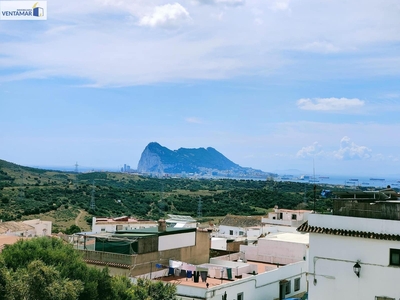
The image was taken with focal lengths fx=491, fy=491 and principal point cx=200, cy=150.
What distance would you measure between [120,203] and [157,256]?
71.7 meters

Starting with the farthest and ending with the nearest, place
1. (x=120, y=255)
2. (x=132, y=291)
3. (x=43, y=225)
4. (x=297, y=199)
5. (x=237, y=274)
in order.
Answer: (x=297, y=199) < (x=43, y=225) < (x=237, y=274) < (x=120, y=255) < (x=132, y=291)

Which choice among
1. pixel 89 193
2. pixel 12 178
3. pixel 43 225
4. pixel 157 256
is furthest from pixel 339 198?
pixel 12 178

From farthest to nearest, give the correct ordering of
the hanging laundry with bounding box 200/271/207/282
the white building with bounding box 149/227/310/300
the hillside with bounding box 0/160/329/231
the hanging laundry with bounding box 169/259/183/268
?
the hillside with bounding box 0/160/329/231 → the hanging laundry with bounding box 169/259/183/268 → the hanging laundry with bounding box 200/271/207/282 → the white building with bounding box 149/227/310/300

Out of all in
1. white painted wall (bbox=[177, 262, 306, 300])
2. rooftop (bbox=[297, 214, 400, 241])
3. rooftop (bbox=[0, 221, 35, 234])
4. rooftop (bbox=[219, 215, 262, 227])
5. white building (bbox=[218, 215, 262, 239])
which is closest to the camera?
rooftop (bbox=[297, 214, 400, 241])

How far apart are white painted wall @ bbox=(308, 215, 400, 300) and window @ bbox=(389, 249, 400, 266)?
5.8 inches

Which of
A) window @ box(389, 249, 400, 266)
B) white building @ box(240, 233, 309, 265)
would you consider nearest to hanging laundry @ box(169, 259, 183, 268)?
white building @ box(240, 233, 309, 265)

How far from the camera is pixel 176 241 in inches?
1119

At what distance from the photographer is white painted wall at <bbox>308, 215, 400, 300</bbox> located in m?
17.3

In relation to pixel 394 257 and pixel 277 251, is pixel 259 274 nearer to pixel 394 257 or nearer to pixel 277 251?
pixel 277 251

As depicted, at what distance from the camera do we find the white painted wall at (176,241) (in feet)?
89.6

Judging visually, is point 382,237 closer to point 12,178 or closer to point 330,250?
point 330,250

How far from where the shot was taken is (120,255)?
25.5 meters

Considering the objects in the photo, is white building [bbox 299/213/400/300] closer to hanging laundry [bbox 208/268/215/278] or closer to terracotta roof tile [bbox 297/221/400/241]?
terracotta roof tile [bbox 297/221/400/241]

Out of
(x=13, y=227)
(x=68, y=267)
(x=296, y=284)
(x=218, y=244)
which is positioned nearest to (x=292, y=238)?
(x=296, y=284)
